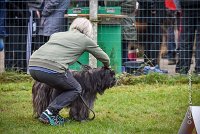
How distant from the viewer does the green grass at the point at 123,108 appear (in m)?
7.56

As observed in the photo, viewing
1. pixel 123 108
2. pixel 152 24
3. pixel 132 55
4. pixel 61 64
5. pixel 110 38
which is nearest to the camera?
pixel 61 64

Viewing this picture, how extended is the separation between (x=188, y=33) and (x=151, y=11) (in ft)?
2.93

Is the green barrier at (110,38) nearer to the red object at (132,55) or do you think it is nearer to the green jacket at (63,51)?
the red object at (132,55)

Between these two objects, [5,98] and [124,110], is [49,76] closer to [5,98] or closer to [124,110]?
[124,110]

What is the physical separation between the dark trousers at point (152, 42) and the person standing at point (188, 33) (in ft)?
1.57

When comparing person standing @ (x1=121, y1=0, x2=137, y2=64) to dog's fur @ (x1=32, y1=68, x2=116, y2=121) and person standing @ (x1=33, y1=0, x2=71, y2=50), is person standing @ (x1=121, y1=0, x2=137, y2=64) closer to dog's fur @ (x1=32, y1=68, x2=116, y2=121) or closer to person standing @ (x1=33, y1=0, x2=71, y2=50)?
person standing @ (x1=33, y1=0, x2=71, y2=50)

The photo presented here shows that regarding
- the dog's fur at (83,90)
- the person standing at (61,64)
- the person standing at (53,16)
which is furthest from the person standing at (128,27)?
the person standing at (61,64)

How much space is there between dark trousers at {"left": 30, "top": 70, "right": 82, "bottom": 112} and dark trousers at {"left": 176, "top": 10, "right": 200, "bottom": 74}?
4.37 metres

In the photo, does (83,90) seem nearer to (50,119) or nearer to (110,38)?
(50,119)

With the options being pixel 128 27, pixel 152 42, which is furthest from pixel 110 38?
pixel 152 42

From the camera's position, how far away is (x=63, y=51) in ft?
25.7

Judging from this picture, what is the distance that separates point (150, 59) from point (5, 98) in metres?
3.42

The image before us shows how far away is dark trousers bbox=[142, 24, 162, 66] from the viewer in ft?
40.5

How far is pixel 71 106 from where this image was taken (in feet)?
26.6
